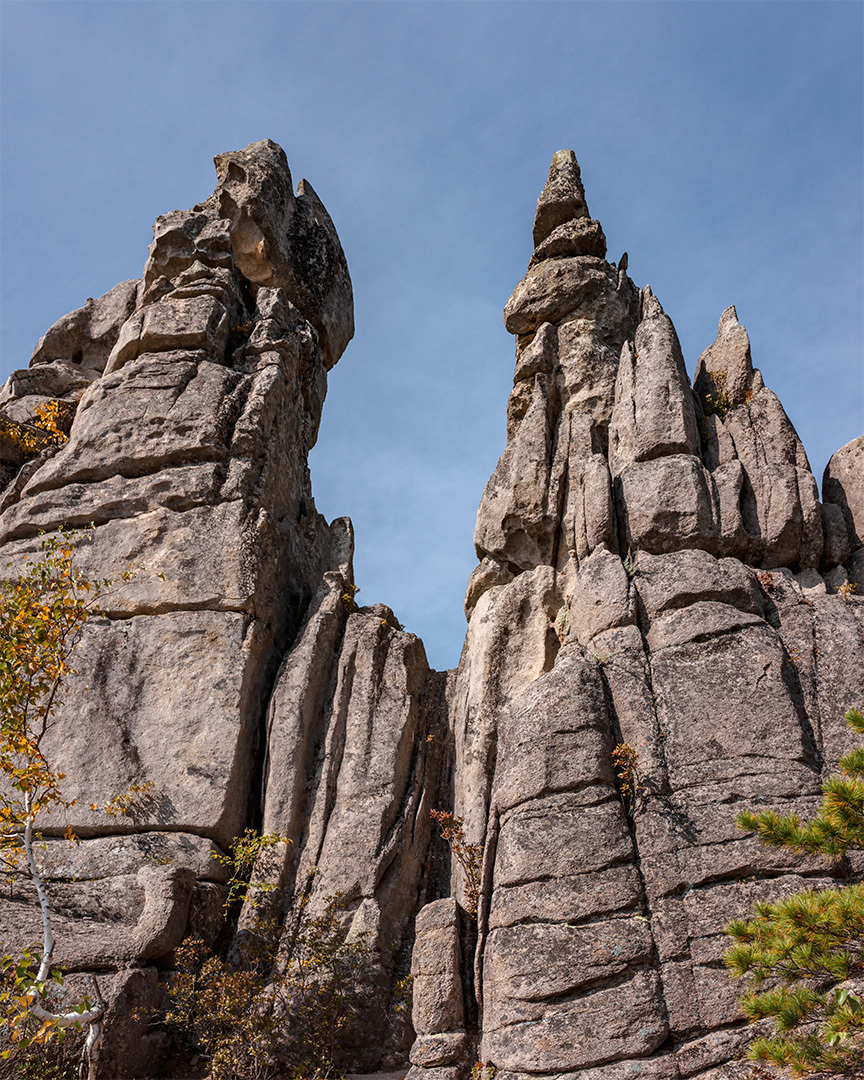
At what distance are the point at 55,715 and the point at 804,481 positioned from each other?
15889 millimetres

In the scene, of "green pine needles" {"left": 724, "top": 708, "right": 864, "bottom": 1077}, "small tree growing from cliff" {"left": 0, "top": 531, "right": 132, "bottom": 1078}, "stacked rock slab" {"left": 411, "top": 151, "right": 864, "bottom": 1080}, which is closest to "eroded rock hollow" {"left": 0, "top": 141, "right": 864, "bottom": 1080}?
"stacked rock slab" {"left": 411, "top": 151, "right": 864, "bottom": 1080}

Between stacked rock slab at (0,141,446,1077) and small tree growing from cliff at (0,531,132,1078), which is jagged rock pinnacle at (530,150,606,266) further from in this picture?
small tree growing from cliff at (0,531,132,1078)

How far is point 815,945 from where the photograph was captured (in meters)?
9.88

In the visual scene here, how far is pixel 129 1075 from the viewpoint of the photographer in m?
14.7

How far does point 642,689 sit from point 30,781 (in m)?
10.00

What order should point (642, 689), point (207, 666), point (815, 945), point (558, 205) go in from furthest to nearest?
point (558, 205), point (207, 666), point (642, 689), point (815, 945)

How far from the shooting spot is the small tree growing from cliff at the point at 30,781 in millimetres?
12328

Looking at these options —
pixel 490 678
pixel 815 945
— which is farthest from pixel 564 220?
pixel 815 945

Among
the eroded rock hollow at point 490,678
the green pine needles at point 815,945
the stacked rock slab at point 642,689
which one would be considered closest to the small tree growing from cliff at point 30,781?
the eroded rock hollow at point 490,678

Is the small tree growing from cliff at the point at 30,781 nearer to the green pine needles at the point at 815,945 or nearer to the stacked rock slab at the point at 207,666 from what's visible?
the stacked rock slab at the point at 207,666

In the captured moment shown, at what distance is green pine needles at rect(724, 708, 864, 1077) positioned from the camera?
943 cm

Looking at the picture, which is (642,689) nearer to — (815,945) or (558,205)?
(815,945)

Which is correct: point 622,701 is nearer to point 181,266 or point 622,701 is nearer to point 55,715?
point 55,715

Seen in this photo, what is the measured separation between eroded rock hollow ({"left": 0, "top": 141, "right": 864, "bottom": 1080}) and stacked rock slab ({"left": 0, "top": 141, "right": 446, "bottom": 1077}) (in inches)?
2.7
